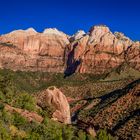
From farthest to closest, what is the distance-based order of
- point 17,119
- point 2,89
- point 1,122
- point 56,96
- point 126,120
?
point 126,120
point 56,96
point 2,89
point 17,119
point 1,122

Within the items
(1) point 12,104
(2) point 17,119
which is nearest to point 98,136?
(1) point 12,104

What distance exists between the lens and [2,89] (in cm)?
12488

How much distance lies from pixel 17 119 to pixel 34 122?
632cm

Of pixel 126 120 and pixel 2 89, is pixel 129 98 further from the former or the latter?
pixel 2 89

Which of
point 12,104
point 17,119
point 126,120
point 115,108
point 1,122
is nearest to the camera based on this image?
point 1,122

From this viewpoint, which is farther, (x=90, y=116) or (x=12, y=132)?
(x=90, y=116)

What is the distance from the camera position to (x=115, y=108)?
182m

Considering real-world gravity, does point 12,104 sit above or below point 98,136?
above

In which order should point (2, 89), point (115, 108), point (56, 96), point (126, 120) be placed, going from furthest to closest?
point (115, 108) < point (126, 120) < point (56, 96) < point (2, 89)

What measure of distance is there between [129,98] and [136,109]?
15.5 m

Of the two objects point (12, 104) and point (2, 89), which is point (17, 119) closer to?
Result: point (12, 104)

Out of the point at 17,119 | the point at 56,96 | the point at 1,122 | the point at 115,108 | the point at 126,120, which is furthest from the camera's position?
the point at 115,108

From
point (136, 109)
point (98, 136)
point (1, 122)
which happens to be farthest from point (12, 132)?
point (136, 109)

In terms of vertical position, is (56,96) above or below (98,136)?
above
